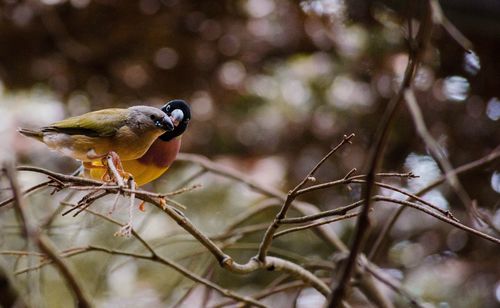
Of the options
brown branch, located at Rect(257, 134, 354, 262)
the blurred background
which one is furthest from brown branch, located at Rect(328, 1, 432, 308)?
the blurred background

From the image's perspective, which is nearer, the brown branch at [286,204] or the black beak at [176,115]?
the brown branch at [286,204]

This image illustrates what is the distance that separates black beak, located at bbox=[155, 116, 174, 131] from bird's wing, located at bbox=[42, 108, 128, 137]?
0.17 feet

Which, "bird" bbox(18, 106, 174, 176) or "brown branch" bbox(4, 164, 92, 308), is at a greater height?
"bird" bbox(18, 106, 174, 176)

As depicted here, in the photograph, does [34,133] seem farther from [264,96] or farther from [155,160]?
[264,96]

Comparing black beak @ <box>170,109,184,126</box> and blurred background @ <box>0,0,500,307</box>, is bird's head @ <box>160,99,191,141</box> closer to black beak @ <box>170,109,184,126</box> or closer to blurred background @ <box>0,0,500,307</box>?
black beak @ <box>170,109,184,126</box>

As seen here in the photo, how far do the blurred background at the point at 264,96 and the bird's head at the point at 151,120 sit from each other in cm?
99

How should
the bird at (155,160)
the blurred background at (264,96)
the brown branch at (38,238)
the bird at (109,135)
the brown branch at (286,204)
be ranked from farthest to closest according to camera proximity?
the blurred background at (264,96) → the bird at (155,160) → the bird at (109,135) → the brown branch at (286,204) → the brown branch at (38,238)

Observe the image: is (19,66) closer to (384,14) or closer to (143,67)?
(143,67)

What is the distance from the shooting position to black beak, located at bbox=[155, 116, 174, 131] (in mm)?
1098

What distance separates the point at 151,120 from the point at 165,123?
2 cm

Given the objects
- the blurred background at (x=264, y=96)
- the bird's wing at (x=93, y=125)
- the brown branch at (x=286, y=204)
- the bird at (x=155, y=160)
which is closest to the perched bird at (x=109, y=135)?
the bird's wing at (x=93, y=125)

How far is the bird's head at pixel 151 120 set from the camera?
3.60 ft

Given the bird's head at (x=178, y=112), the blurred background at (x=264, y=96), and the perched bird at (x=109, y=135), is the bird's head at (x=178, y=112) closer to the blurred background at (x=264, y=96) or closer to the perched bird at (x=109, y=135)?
the perched bird at (x=109, y=135)

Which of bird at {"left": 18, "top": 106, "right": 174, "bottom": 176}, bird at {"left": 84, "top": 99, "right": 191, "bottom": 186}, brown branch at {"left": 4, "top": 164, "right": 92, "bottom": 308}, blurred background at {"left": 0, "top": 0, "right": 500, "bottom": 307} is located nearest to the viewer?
brown branch at {"left": 4, "top": 164, "right": 92, "bottom": 308}
